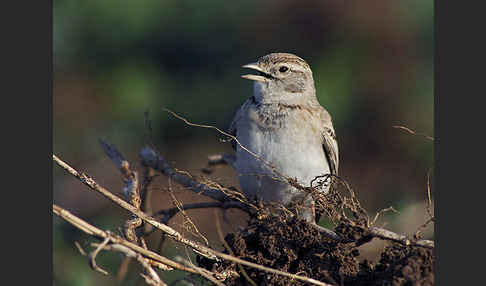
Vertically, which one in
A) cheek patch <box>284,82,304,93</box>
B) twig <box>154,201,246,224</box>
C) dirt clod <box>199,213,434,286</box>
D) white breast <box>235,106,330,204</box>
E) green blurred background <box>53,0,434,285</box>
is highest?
green blurred background <box>53,0,434,285</box>

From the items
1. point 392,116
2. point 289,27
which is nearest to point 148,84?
point 289,27

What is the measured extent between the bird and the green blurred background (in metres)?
1.88

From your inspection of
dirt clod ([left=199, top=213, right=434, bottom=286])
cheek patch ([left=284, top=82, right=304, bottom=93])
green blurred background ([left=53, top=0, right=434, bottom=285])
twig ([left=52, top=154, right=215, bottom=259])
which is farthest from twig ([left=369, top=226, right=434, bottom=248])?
green blurred background ([left=53, top=0, right=434, bottom=285])

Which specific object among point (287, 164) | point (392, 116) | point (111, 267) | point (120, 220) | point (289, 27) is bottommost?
point (111, 267)

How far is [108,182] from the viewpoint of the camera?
506 centimetres

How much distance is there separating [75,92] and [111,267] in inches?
110

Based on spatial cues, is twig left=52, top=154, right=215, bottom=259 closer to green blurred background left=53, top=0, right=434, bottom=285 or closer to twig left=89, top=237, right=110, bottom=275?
twig left=89, top=237, right=110, bottom=275

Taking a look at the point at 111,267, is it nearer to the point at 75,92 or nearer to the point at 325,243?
the point at 325,243

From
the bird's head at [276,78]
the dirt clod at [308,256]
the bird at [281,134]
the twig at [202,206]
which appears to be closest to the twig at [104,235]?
the dirt clod at [308,256]

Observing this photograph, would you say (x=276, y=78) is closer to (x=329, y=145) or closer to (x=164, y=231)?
(x=329, y=145)

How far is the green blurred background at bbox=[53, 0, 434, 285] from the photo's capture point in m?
5.47

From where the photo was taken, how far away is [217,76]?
593 cm

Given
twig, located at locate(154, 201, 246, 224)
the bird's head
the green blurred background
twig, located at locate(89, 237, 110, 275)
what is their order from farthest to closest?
the green blurred background → the bird's head → twig, located at locate(154, 201, 246, 224) → twig, located at locate(89, 237, 110, 275)

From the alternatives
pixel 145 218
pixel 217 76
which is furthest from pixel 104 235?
pixel 217 76
